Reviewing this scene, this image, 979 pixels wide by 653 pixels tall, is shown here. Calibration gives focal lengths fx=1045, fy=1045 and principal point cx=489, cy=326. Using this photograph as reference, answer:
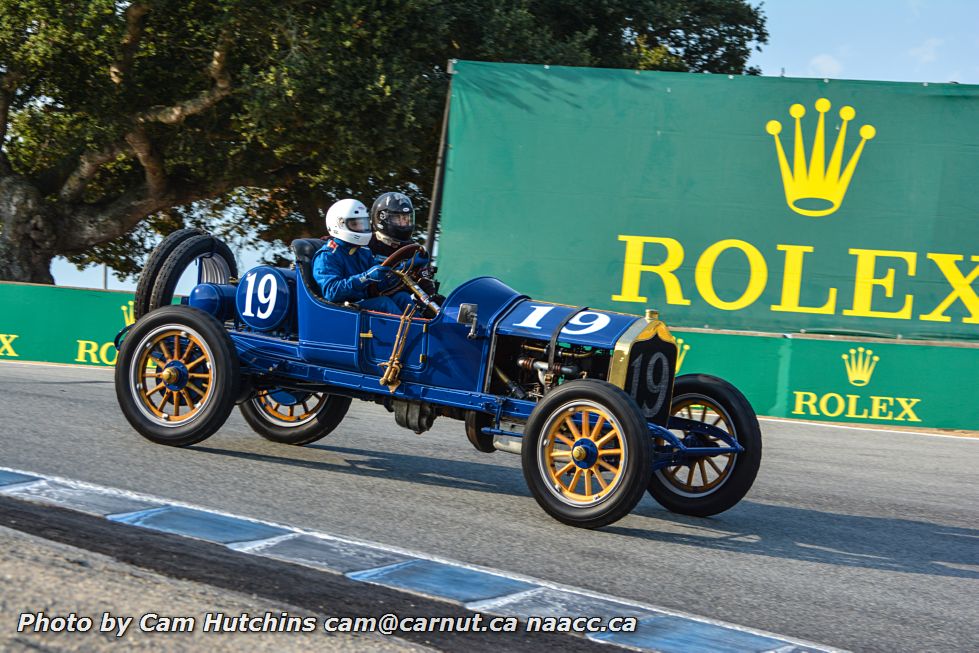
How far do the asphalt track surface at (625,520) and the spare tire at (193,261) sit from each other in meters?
1.02

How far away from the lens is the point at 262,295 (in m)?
7.11

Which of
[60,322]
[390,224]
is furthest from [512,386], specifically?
[60,322]

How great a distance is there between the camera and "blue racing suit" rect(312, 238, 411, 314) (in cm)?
659

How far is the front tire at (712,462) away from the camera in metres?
6.07

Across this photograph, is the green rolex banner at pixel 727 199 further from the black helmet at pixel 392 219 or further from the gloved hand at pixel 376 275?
the gloved hand at pixel 376 275

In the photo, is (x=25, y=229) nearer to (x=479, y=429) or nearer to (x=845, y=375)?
(x=845, y=375)

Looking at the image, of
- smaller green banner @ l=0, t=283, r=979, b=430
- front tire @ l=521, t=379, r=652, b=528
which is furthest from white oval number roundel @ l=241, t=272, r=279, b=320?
smaller green banner @ l=0, t=283, r=979, b=430

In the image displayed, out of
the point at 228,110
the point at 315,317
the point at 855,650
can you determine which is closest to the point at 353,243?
the point at 315,317

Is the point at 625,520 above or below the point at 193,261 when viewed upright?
below

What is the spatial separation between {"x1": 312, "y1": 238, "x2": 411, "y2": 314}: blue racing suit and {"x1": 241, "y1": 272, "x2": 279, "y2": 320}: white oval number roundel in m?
0.41

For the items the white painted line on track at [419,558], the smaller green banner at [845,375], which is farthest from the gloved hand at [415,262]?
the smaller green banner at [845,375]

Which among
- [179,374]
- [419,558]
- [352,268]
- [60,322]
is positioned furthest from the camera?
[60,322]

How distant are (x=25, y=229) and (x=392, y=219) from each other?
17.6 meters

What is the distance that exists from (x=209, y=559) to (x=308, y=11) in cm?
1690
